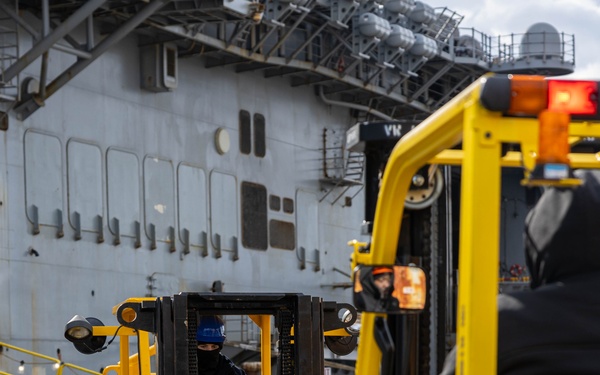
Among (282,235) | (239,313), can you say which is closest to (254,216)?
A: (282,235)

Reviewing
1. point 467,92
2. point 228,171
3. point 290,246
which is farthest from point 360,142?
point 290,246

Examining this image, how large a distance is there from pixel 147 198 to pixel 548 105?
1032 inches

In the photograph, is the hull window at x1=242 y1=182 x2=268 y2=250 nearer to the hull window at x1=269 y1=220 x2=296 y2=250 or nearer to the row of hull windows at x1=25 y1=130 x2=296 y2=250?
the row of hull windows at x1=25 y1=130 x2=296 y2=250

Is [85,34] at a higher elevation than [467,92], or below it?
higher

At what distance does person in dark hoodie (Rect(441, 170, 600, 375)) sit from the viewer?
3271 millimetres

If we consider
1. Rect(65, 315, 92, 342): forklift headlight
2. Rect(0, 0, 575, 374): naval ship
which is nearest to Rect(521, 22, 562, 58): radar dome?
Rect(0, 0, 575, 374): naval ship

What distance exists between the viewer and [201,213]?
31359 mm

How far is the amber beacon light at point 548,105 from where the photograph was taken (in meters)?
3.09

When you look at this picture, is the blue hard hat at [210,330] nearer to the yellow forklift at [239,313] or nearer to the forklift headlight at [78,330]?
the yellow forklift at [239,313]

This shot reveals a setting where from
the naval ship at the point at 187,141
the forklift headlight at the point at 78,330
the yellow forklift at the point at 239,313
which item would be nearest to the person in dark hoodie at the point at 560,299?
the yellow forklift at the point at 239,313

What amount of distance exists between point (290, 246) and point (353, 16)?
6215mm

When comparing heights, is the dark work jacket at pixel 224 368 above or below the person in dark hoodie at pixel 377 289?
below

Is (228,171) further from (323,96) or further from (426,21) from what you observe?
(426,21)

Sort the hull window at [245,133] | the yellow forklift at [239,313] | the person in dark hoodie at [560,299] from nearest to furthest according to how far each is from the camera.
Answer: the person in dark hoodie at [560,299] < the yellow forklift at [239,313] < the hull window at [245,133]
